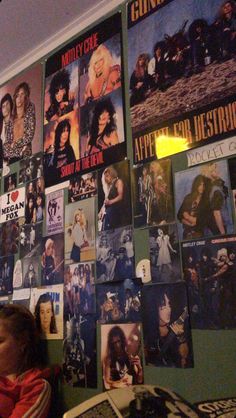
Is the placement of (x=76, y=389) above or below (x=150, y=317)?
below

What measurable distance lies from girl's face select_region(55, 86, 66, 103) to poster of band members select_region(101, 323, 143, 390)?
789 millimetres

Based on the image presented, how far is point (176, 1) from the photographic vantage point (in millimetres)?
1104

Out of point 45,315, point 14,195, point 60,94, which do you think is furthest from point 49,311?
point 60,94

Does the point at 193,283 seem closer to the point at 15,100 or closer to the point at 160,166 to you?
the point at 160,166

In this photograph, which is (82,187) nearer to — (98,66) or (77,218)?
(77,218)

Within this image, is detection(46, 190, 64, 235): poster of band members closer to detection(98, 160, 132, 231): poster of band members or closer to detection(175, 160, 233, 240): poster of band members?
detection(98, 160, 132, 231): poster of band members

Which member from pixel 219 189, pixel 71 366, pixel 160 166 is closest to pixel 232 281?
pixel 219 189

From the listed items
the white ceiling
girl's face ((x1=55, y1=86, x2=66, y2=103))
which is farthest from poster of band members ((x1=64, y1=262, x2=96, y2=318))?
the white ceiling

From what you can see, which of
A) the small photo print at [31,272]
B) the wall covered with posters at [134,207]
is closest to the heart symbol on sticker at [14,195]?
the wall covered with posters at [134,207]

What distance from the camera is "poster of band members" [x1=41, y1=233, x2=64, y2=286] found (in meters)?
1.25

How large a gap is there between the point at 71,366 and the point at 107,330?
180 mm

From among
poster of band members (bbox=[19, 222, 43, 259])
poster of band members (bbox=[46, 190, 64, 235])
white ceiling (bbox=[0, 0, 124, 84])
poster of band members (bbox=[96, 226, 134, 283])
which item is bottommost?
poster of band members (bbox=[96, 226, 134, 283])

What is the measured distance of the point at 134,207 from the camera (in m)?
1.08

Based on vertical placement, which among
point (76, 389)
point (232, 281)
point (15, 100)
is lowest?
point (76, 389)
